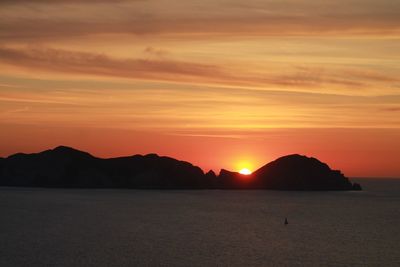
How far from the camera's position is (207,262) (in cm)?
8869

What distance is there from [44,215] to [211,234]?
193 ft

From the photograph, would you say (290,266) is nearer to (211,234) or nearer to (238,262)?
(238,262)

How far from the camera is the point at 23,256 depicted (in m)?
92.5

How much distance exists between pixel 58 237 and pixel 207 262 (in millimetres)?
36390

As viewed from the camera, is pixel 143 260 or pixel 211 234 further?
pixel 211 234

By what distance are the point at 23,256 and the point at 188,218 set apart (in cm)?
7734

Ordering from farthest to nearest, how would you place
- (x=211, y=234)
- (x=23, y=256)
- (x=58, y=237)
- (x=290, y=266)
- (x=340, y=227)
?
1. (x=340, y=227)
2. (x=211, y=234)
3. (x=58, y=237)
4. (x=23, y=256)
5. (x=290, y=266)

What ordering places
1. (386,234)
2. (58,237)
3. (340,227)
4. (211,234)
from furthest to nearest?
(340,227) → (386,234) → (211,234) → (58,237)

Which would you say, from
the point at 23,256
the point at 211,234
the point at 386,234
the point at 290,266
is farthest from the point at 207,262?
the point at 386,234

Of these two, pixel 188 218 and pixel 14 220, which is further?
pixel 188 218

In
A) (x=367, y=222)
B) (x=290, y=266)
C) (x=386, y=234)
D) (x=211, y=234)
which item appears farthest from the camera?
(x=367, y=222)

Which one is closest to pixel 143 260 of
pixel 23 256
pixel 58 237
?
pixel 23 256

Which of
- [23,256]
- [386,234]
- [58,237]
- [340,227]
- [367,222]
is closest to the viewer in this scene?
[23,256]

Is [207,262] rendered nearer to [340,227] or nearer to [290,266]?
[290,266]
